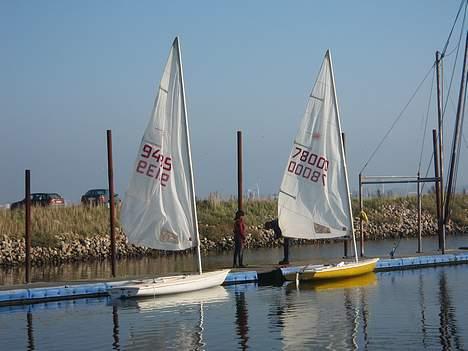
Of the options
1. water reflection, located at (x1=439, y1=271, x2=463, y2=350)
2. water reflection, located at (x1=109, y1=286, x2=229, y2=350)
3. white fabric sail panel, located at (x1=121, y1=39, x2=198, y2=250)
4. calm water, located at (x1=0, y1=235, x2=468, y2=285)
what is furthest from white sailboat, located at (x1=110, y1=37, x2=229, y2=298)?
water reflection, located at (x1=439, y1=271, x2=463, y2=350)

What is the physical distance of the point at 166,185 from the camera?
82.1 ft

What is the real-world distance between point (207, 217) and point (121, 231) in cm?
661

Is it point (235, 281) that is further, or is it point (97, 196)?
point (97, 196)

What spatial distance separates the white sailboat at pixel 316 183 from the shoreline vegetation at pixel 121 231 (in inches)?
594

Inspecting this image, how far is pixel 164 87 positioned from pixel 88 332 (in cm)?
805

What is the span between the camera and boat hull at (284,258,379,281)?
85.5ft

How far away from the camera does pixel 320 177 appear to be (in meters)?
27.9

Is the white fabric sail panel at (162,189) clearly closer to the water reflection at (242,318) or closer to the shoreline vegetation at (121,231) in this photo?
the water reflection at (242,318)

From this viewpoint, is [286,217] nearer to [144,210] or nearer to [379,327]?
[144,210]

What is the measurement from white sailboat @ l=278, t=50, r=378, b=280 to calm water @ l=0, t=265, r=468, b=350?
2.14 metres

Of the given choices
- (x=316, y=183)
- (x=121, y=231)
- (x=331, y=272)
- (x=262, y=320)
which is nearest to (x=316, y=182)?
(x=316, y=183)

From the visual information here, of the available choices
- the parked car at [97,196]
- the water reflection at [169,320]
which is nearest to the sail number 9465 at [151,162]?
the water reflection at [169,320]

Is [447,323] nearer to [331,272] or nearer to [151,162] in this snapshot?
[331,272]

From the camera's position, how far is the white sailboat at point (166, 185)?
24.9m
